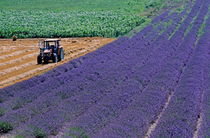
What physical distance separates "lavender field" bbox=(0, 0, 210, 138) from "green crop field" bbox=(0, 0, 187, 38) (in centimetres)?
1381

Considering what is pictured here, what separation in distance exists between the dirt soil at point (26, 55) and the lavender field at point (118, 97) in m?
2.23

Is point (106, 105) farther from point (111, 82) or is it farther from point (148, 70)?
point (148, 70)

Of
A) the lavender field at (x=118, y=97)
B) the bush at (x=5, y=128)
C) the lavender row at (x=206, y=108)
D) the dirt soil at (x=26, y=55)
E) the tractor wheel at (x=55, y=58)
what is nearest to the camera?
the lavender row at (x=206, y=108)

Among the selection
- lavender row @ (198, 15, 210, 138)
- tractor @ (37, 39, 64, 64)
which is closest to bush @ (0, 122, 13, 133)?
lavender row @ (198, 15, 210, 138)

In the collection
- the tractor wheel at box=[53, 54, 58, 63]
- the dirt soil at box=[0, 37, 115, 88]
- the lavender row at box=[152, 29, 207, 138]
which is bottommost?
the dirt soil at box=[0, 37, 115, 88]

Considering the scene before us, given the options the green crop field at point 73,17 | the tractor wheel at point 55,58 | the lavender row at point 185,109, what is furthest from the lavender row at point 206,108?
the green crop field at point 73,17

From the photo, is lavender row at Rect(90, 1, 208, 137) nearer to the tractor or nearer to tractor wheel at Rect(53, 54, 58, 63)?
tractor wheel at Rect(53, 54, 58, 63)

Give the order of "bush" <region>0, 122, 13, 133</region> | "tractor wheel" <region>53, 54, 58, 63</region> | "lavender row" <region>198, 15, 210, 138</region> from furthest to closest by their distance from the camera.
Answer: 1. "tractor wheel" <region>53, 54, 58, 63</region>
2. "bush" <region>0, 122, 13, 133</region>
3. "lavender row" <region>198, 15, 210, 138</region>

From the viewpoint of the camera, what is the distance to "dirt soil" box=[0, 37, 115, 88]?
22.4 m

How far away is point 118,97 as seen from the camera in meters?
15.5

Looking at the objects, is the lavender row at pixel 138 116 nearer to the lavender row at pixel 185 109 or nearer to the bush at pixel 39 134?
the lavender row at pixel 185 109

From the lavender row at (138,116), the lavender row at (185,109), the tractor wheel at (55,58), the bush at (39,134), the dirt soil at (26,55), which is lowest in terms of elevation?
the dirt soil at (26,55)

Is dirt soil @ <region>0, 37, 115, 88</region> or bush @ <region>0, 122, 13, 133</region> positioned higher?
bush @ <region>0, 122, 13, 133</region>

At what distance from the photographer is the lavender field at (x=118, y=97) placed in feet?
39.8
